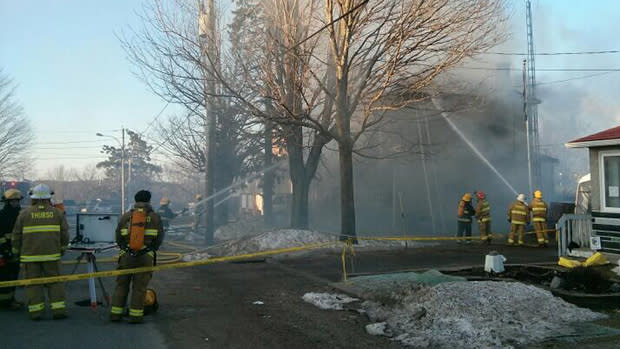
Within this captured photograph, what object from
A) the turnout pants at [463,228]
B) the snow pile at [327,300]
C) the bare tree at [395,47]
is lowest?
the snow pile at [327,300]

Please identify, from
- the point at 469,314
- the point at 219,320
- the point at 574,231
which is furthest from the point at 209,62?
the point at 469,314

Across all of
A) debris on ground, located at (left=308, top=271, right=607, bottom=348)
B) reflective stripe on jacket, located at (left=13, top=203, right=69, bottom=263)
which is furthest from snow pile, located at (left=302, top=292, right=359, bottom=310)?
reflective stripe on jacket, located at (left=13, top=203, right=69, bottom=263)

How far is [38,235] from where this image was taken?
6.16 meters

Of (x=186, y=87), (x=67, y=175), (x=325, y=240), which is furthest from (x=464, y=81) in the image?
(x=67, y=175)

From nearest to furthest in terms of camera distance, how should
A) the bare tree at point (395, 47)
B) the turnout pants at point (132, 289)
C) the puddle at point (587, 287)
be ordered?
the turnout pants at point (132, 289) → the puddle at point (587, 287) → the bare tree at point (395, 47)

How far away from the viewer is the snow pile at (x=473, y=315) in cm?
533

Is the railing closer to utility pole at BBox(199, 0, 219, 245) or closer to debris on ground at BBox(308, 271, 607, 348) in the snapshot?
debris on ground at BBox(308, 271, 607, 348)

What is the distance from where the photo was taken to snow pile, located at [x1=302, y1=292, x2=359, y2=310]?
702cm

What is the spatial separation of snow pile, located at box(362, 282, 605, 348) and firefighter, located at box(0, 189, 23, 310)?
448cm

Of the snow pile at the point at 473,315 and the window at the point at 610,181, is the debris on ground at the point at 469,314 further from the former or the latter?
the window at the point at 610,181

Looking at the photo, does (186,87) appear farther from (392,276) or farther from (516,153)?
(516,153)

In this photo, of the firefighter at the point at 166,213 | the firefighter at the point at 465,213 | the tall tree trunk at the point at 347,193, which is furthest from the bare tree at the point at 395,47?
the firefighter at the point at 166,213

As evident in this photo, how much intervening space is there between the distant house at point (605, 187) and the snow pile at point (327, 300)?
552 cm

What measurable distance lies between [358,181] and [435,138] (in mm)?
5247
